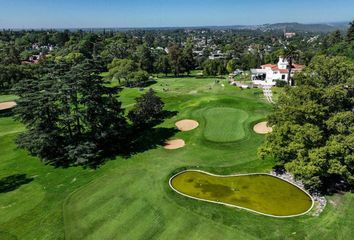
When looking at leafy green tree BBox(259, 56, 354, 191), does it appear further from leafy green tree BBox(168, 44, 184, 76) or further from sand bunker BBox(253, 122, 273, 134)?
leafy green tree BBox(168, 44, 184, 76)

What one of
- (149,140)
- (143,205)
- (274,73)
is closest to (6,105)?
(149,140)

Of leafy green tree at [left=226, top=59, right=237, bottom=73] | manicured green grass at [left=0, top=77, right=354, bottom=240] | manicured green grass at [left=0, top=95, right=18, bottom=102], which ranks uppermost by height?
leafy green tree at [left=226, top=59, right=237, bottom=73]

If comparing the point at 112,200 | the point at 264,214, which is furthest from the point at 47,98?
the point at 264,214

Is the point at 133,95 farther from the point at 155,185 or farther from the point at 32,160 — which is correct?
the point at 155,185

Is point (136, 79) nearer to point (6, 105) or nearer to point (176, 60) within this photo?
point (176, 60)

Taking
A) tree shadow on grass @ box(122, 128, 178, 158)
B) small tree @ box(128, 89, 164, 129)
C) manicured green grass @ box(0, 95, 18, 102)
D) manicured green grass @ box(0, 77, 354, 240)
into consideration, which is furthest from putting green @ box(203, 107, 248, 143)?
manicured green grass @ box(0, 95, 18, 102)

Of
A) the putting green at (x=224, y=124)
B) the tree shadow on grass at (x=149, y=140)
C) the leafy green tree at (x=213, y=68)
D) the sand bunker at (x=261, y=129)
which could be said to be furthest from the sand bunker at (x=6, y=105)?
the leafy green tree at (x=213, y=68)

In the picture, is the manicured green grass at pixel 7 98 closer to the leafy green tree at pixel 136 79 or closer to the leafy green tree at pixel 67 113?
the leafy green tree at pixel 136 79
